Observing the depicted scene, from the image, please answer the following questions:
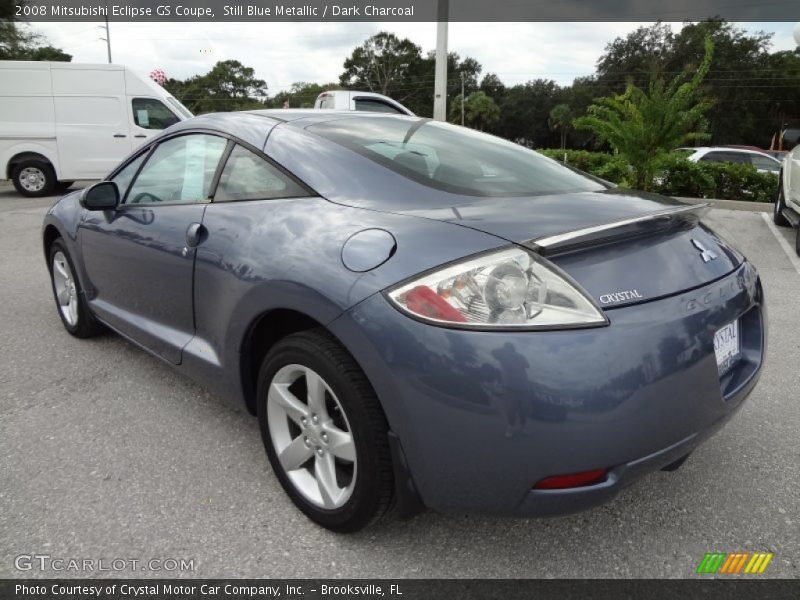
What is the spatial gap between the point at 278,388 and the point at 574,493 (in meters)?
1.04

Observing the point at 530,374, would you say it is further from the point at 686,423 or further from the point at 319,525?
the point at 319,525

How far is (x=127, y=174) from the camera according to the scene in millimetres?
3326

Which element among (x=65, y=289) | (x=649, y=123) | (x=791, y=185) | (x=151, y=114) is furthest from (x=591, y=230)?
(x=151, y=114)

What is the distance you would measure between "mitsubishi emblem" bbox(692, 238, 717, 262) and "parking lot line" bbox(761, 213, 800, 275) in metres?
5.00

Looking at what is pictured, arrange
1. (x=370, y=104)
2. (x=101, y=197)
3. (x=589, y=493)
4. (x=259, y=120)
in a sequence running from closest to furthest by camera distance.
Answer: (x=589, y=493)
(x=259, y=120)
(x=101, y=197)
(x=370, y=104)

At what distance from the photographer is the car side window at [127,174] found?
10.6 ft

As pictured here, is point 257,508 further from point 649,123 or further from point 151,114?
point 151,114

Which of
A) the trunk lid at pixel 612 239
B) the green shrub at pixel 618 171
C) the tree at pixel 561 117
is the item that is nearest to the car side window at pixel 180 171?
the trunk lid at pixel 612 239

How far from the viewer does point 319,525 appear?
2.08 m

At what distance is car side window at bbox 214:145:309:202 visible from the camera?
226 centimetres

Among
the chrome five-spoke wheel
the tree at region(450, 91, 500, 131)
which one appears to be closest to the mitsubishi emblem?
the chrome five-spoke wheel

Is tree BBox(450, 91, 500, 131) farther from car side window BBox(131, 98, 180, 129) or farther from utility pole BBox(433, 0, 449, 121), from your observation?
car side window BBox(131, 98, 180, 129)

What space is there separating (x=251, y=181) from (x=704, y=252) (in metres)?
1.66

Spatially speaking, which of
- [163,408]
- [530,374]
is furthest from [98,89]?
[530,374]
